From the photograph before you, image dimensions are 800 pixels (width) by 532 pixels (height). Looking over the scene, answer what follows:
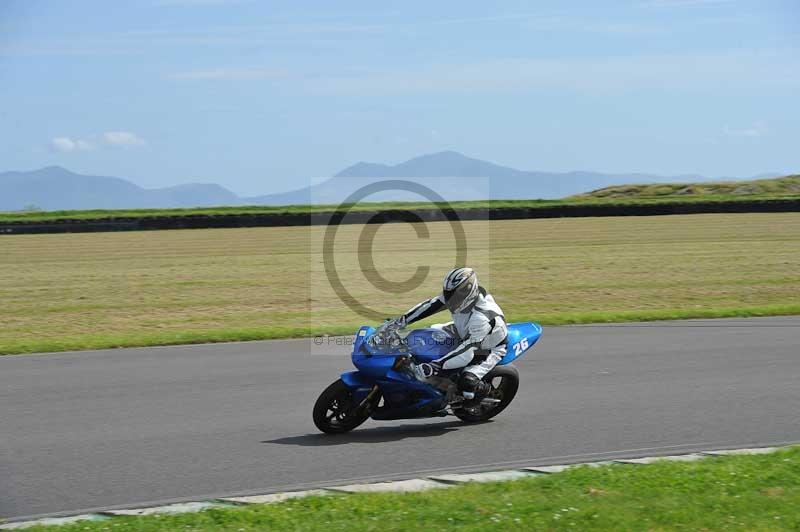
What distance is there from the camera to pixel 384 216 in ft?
161

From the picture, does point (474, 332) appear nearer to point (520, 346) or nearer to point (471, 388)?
point (471, 388)

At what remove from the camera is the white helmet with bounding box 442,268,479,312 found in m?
9.46

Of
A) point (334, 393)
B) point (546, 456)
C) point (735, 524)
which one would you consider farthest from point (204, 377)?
point (735, 524)

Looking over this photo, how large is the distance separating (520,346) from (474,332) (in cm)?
80

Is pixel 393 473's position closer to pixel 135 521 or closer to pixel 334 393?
pixel 334 393

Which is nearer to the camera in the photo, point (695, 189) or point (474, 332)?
point (474, 332)

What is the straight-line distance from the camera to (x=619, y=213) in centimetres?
5019

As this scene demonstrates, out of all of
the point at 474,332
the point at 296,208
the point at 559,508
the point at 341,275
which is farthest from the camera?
the point at 296,208

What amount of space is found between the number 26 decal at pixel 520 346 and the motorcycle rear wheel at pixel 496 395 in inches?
7.0

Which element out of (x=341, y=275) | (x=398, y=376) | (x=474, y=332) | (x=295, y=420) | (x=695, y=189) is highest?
(x=695, y=189)

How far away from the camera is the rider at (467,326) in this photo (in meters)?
9.51

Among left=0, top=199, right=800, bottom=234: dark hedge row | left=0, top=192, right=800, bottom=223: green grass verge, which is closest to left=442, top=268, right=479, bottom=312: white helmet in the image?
left=0, top=199, right=800, bottom=234: dark hedge row

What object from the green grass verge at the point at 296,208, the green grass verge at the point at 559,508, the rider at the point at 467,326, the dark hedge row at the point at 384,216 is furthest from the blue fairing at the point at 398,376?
the green grass verge at the point at 296,208

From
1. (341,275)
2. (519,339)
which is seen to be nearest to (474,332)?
(519,339)
